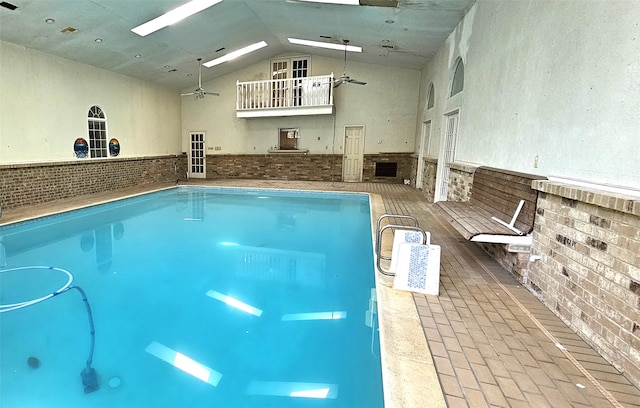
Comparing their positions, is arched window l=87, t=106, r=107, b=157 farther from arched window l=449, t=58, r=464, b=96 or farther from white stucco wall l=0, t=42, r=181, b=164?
arched window l=449, t=58, r=464, b=96

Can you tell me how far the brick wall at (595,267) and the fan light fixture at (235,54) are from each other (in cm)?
1050

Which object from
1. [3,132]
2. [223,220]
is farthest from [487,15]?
[3,132]

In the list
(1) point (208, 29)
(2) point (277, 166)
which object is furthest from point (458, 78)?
(2) point (277, 166)

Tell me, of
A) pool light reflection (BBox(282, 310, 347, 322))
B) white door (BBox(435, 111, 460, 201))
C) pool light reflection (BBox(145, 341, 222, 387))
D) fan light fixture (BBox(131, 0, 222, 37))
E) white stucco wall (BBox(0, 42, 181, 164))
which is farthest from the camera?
white door (BBox(435, 111, 460, 201))

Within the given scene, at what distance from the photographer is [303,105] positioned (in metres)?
11.9

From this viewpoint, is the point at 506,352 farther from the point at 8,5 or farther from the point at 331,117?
the point at 331,117

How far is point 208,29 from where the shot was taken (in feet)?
28.4

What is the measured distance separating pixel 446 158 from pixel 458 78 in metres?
1.78

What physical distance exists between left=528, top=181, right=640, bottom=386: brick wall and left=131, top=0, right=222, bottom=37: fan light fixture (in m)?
7.57

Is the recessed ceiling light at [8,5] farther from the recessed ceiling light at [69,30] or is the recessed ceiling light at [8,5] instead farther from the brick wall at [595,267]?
the brick wall at [595,267]

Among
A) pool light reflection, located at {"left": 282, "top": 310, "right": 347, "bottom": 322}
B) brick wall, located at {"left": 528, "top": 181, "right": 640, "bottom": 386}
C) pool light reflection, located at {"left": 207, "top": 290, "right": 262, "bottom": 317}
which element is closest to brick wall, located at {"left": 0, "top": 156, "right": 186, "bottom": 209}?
pool light reflection, located at {"left": 207, "top": 290, "right": 262, "bottom": 317}

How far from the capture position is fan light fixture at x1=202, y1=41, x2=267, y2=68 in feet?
36.4

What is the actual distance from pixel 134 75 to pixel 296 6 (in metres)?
6.29

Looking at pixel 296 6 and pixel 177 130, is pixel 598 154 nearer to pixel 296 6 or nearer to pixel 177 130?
pixel 296 6
